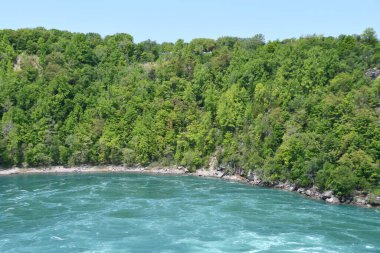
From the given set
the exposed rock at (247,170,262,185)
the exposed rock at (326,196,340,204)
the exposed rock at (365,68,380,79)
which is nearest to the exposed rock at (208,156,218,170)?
the exposed rock at (247,170,262,185)

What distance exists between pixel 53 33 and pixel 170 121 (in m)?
44.4

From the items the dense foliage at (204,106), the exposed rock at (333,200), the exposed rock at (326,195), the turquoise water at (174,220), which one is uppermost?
the dense foliage at (204,106)

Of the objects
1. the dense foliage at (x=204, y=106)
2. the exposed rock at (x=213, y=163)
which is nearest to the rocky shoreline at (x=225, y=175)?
the exposed rock at (x=213, y=163)

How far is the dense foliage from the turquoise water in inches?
318

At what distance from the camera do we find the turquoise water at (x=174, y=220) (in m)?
44.1

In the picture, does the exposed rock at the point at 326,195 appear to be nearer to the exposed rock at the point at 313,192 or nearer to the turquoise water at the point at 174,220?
the exposed rock at the point at 313,192

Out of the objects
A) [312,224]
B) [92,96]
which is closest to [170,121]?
[92,96]

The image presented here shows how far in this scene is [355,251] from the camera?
4241 centimetres

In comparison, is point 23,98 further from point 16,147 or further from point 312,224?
point 312,224

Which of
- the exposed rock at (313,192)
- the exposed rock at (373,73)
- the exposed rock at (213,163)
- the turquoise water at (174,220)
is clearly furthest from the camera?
the exposed rock at (213,163)

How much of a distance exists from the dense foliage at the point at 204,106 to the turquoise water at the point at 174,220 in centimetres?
807

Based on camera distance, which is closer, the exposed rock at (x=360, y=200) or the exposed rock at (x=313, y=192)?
the exposed rock at (x=360, y=200)

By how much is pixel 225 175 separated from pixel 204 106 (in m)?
18.0

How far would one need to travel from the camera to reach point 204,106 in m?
91.2
